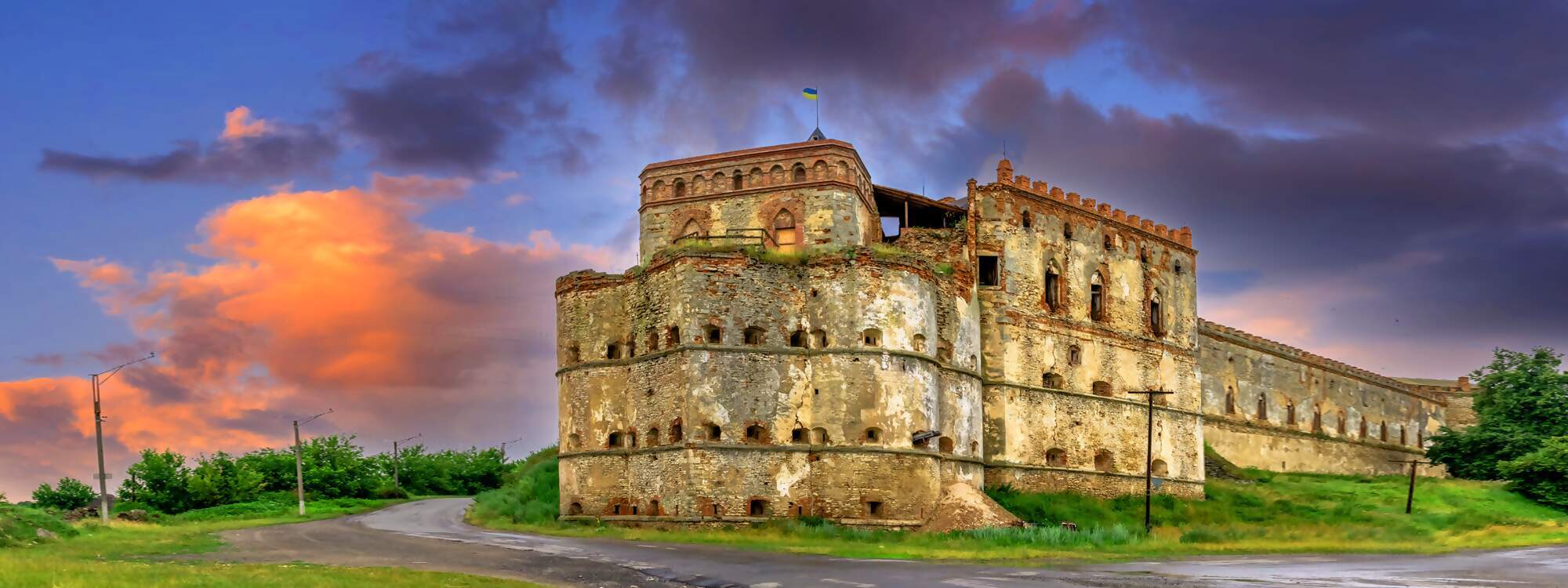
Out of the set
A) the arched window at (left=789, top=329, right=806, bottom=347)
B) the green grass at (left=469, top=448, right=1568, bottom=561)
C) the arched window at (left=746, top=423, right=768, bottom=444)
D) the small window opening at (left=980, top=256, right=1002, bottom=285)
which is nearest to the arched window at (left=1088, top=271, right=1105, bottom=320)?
the small window opening at (left=980, top=256, right=1002, bottom=285)

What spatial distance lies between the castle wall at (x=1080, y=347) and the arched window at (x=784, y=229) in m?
Result: 6.87

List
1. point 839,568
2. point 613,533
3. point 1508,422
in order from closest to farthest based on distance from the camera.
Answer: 1. point 839,568
2. point 613,533
3. point 1508,422

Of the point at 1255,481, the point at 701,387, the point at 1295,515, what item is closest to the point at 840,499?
the point at 701,387

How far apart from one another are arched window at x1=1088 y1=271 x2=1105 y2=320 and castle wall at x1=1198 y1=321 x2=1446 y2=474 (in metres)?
8.50

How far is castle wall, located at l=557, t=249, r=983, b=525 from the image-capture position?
40469 mm

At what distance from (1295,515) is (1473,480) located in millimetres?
14862

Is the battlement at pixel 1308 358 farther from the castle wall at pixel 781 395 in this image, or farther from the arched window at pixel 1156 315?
the castle wall at pixel 781 395

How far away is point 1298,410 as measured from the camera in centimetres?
7319

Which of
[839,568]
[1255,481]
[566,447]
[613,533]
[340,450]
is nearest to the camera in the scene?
[839,568]

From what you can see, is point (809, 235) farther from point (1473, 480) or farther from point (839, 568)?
point (1473, 480)

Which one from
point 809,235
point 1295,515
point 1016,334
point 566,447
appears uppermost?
point 809,235

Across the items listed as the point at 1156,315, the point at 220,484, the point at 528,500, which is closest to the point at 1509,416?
the point at 1156,315

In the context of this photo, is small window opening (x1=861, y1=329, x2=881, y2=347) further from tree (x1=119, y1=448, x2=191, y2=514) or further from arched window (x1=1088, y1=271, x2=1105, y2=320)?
tree (x1=119, y1=448, x2=191, y2=514)

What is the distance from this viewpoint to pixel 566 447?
46125mm
